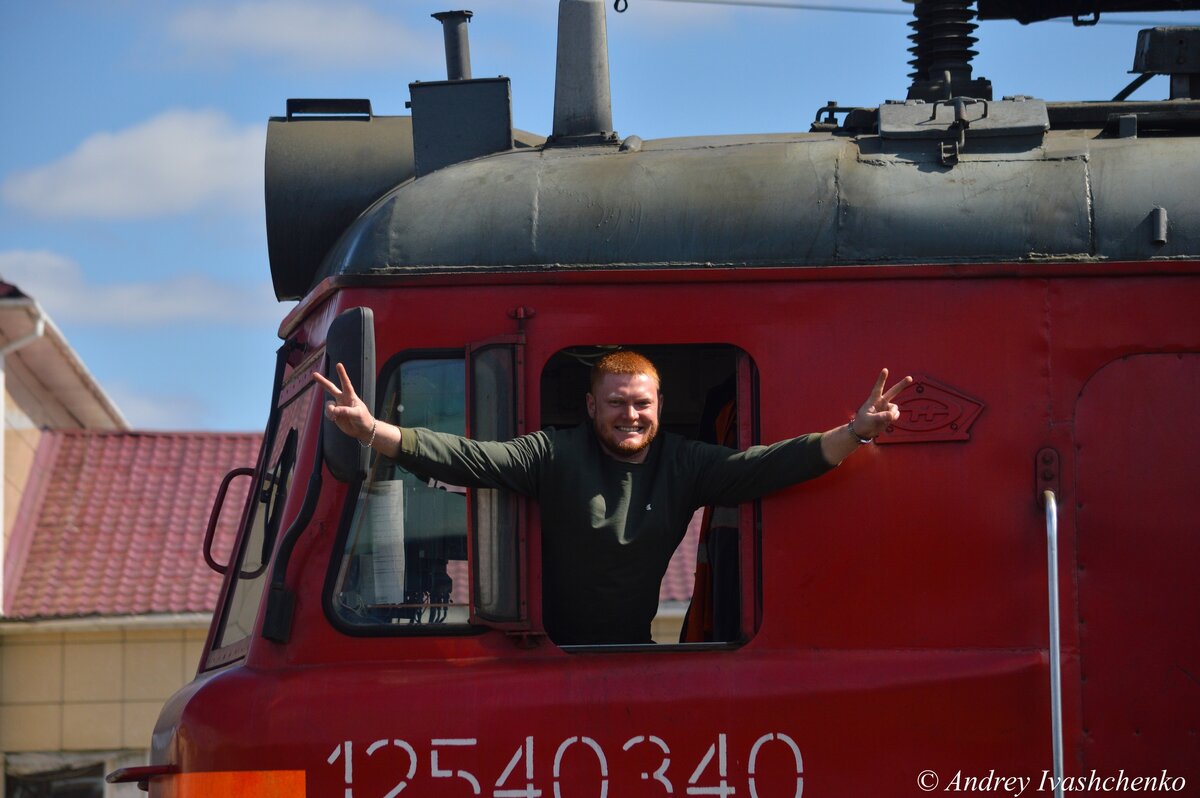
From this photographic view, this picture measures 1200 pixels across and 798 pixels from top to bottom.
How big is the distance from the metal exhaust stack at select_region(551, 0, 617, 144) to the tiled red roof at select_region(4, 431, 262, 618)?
12.0m

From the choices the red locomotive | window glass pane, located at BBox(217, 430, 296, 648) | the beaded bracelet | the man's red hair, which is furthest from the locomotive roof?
window glass pane, located at BBox(217, 430, 296, 648)

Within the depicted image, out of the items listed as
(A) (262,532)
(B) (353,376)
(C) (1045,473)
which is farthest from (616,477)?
(A) (262,532)

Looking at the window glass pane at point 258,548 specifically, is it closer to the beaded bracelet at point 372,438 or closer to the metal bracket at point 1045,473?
the beaded bracelet at point 372,438

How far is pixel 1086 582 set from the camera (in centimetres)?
449

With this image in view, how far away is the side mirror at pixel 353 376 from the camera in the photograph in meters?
4.41

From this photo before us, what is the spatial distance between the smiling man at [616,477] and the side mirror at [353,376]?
8 cm

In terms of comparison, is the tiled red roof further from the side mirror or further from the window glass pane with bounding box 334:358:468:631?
the side mirror

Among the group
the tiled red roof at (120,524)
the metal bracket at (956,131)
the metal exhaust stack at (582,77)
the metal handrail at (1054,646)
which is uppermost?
the metal exhaust stack at (582,77)

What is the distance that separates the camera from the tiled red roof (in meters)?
16.9

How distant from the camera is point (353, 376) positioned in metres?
4.41

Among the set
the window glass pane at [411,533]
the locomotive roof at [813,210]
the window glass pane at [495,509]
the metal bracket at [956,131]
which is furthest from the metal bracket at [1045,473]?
the window glass pane at [411,533]

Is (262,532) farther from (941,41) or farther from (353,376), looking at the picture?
(941,41)

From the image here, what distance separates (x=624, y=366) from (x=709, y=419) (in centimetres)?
60

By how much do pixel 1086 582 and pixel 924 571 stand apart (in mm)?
406
